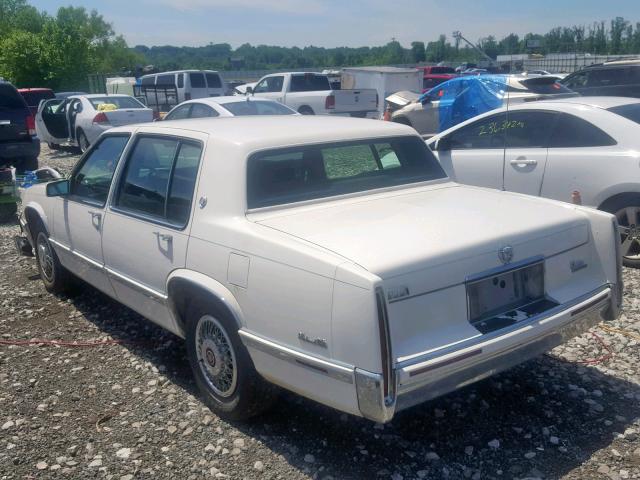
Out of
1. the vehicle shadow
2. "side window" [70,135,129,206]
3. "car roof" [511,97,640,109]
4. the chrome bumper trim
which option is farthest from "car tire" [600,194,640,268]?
"side window" [70,135,129,206]

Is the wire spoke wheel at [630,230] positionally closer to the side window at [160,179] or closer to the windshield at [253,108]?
the side window at [160,179]

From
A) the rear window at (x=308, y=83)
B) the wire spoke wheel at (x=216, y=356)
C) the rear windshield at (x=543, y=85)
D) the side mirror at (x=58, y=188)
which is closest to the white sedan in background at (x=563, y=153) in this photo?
the side mirror at (x=58, y=188)

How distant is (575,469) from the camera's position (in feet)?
11.3

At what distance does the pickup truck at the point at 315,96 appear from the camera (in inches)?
782

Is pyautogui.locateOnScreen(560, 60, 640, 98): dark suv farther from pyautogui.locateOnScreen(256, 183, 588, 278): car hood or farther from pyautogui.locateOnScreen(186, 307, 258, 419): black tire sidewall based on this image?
pyautogui.locateOnScreen(186, 307, 258, 419): black tire sidewall

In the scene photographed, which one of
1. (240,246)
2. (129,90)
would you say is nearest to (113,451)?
(240,246)

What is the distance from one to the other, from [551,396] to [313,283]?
6.43ft

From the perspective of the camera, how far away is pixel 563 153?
6.73 meters

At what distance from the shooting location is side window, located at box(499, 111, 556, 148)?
6984 millimetres

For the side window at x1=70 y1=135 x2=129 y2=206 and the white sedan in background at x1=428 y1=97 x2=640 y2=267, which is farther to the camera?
the white sedan in background at x1=428 y1=97 x2=640 y2=267

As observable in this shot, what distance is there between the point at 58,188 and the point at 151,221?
148 centimetres

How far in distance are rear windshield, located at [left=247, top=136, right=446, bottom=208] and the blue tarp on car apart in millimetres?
8282

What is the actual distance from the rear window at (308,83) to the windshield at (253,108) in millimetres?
8211

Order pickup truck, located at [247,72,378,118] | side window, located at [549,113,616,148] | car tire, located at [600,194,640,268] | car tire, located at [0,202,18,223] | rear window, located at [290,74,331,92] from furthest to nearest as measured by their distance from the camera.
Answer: rear window, located at [290,74,331,92]
pickup truck, located at [247,72,378,118]
car tire, located at [0,202,18,223]
side window, located at [549,113,616,148]
car tire, located at [600,194,640,268]
